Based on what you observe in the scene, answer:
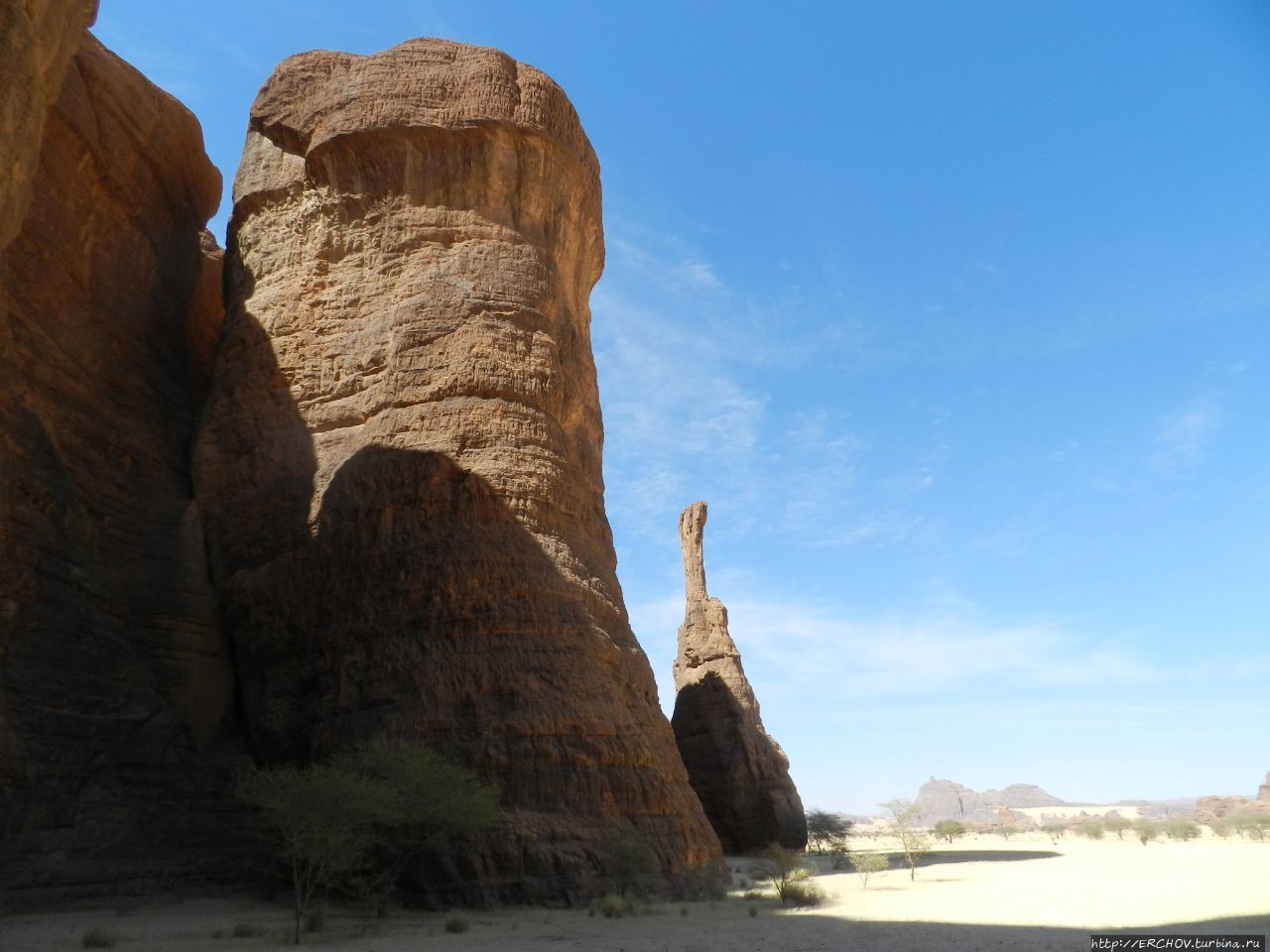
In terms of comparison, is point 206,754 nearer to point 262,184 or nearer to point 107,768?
point 107,768

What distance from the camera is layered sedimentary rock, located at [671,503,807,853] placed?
1286 inches

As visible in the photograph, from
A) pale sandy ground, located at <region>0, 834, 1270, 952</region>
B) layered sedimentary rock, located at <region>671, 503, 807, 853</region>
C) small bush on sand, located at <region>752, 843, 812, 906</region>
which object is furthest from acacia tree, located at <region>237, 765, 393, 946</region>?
layered sedimentary rock, located at <region>671, 503, 807, 853</region>

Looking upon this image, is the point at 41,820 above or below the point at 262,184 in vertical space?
below

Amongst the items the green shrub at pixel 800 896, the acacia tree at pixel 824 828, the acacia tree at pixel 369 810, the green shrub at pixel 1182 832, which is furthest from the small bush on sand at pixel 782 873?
the green shrub at pixel 1182 832

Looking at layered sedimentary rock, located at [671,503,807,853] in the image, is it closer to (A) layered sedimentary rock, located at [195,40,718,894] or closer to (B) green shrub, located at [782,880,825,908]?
(A) layered sedimentary rock, located at [195,40,718,894]

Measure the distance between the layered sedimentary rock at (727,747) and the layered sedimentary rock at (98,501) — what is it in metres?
18.8

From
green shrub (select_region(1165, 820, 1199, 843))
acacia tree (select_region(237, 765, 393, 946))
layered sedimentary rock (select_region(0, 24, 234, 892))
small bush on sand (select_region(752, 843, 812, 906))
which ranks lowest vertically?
green shrub (select_region(1165, 820, 1199, 843))

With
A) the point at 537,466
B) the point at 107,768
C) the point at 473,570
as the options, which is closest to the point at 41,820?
the point at 107,768

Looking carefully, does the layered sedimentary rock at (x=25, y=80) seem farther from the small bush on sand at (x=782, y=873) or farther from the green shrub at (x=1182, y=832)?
the green shrub at (x=1182, y=832)

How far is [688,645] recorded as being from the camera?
38031mm

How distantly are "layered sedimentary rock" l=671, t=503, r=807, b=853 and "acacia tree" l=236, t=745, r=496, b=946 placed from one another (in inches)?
766

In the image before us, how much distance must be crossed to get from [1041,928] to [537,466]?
12720 millimetres

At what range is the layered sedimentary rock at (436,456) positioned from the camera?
675 inches

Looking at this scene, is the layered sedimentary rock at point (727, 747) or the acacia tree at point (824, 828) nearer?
the layered sedimentary rock at point (727, 747)
